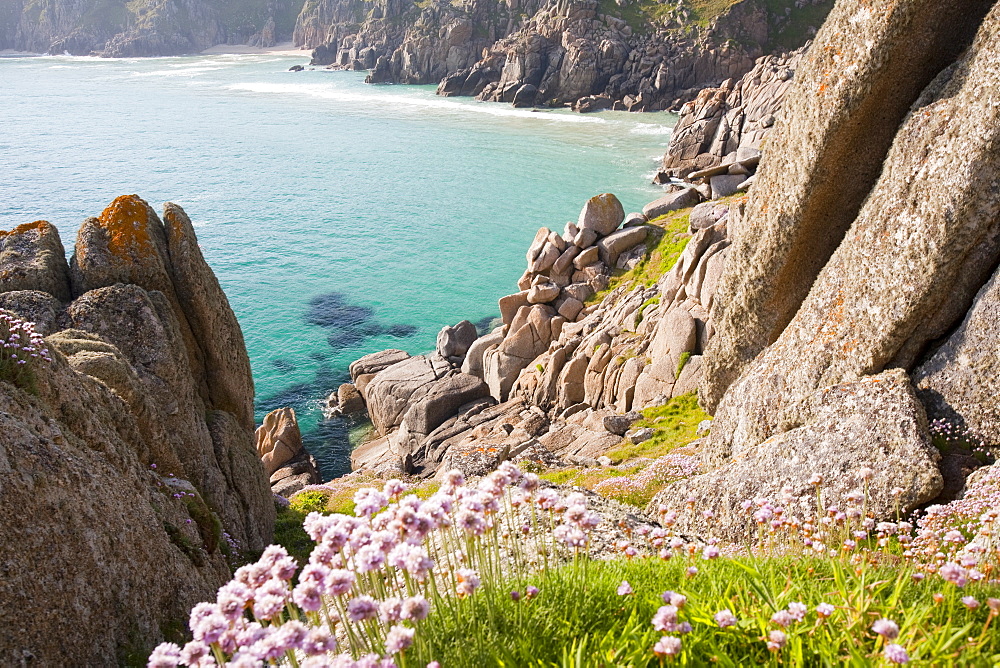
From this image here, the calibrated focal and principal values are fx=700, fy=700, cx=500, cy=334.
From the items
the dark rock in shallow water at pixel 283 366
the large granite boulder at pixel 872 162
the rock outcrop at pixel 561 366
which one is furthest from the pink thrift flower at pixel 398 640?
the dark rock in shallow water at pixel 283 366

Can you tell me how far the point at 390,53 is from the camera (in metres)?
196

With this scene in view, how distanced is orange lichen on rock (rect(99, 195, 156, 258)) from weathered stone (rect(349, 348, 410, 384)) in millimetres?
24672

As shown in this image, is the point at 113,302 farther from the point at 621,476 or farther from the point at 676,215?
the point at 676,215

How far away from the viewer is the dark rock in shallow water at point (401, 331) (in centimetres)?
5225

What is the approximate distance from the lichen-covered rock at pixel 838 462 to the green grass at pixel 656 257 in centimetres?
2370

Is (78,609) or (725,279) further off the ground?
(725,279)

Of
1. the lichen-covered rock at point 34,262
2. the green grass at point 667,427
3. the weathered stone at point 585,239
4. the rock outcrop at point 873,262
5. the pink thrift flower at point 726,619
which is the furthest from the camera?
the weathered stone at point 585,239

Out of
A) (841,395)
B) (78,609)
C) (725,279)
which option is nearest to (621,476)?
(725,279)

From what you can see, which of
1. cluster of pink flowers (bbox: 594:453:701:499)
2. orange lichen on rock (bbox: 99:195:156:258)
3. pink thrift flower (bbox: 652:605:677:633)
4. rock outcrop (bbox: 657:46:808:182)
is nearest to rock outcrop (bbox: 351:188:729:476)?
cluster of pink flowers (bbox: 594:453:701:499)

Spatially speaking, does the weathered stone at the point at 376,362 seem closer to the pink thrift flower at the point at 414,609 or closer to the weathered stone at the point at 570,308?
the weathered stone at the point at 570,308

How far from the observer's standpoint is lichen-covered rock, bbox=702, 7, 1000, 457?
12.3 m

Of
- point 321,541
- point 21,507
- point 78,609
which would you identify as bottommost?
point 78,609

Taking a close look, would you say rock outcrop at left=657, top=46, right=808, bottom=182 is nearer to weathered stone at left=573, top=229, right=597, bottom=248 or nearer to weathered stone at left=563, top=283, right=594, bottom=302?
weathered stone at left=573, top=229, right=597, bottom=248

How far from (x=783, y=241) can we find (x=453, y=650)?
47.8ft
